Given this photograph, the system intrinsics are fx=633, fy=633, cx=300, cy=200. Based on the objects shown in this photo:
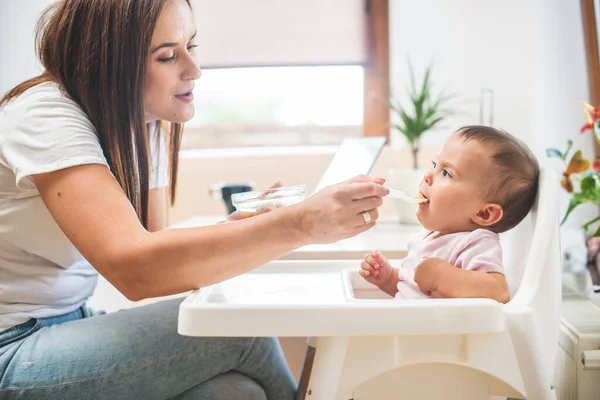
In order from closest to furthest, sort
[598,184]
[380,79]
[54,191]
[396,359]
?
[396,359], [54,191], [598,184], [380,79]

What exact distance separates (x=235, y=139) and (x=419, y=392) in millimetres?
1835

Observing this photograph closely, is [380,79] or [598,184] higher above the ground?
[380,79]

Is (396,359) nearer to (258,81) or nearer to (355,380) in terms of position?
(355,380)

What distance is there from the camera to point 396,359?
0.76 m

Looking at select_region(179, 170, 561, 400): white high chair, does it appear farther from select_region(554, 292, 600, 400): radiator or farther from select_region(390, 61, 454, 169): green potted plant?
select_region(390, 61, 454, 169): green potted plant

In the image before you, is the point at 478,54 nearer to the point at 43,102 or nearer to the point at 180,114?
the point at 180,114

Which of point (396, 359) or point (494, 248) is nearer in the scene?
point (396, 359)

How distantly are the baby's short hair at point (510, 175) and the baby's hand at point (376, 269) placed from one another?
0.60 ft

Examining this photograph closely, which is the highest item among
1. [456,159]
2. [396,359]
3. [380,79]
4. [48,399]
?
[380,79]

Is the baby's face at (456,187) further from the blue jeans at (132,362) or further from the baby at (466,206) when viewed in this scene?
the blue jeans at (132,362)

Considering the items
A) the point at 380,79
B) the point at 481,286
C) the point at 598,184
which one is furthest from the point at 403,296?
the point at 380,79

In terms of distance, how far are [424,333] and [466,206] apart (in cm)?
29

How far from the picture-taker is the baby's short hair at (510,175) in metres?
0.93

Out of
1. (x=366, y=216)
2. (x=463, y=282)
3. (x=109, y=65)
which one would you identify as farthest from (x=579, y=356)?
(x=109, y=65)
